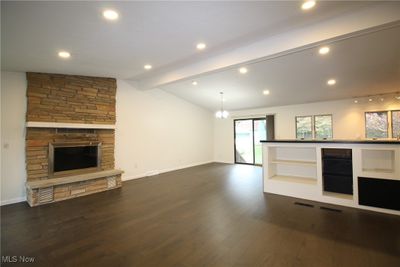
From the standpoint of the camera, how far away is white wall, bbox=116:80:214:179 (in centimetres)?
609

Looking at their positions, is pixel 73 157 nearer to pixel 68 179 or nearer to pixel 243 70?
pixel 68 179

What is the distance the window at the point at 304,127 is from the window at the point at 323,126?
7.9 inches

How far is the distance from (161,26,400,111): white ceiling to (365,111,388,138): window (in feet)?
2.49

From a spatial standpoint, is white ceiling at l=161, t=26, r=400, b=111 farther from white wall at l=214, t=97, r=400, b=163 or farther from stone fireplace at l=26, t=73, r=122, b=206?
stone fireplace at l=26, t=73, r=122, b=206

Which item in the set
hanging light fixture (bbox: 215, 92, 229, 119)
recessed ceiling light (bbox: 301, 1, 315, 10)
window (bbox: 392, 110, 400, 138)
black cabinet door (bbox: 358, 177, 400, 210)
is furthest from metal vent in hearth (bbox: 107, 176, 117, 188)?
window (bbox: 392, 110, 400, 138)

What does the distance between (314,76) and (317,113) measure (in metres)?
2.74

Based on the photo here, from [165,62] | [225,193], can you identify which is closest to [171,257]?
[225,193]

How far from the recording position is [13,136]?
4184mm

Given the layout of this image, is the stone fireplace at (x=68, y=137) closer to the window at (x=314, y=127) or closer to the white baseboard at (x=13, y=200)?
the white baseboard at (x=13, y=200)

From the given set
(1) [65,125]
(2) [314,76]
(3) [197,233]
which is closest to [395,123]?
(2) [314,76]

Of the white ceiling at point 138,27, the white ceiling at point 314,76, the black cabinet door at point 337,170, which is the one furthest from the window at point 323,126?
the white ceiling at point 138,27

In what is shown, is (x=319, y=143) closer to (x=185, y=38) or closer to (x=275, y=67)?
(x=275, y=67)

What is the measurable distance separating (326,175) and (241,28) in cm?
344

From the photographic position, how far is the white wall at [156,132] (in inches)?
240
